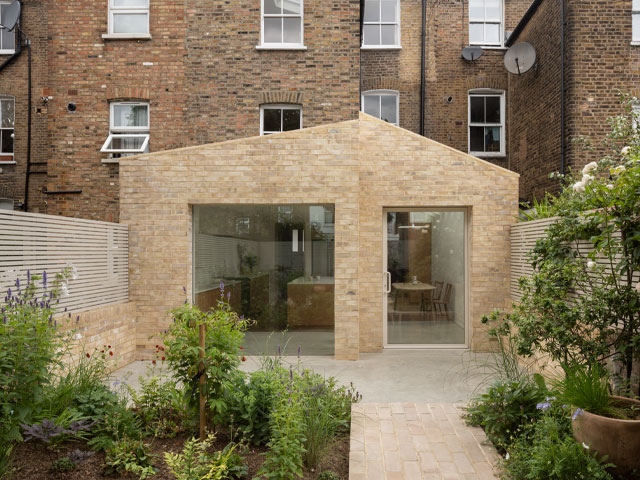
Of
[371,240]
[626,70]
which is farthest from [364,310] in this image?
[626,70]

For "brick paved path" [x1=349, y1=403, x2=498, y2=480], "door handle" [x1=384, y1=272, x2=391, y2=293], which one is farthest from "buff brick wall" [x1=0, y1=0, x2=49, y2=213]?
"brick paved path" [x1=349, y1=403, x2=498, y2=480]

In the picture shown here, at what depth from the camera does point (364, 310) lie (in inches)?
332

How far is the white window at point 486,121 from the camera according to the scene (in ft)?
44.7

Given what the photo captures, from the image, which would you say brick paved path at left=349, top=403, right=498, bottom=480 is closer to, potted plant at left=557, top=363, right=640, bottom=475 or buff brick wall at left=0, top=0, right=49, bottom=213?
potted plant at left=557, top=363, right=640, bottom=475

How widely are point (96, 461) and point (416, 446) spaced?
2.67 meters

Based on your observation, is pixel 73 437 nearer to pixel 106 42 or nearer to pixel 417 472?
pixel 417 472

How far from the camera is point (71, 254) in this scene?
641cm

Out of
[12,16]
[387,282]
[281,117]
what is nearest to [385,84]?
[281,117]

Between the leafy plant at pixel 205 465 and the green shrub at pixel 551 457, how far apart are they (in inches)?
81.4

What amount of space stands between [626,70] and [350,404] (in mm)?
9984

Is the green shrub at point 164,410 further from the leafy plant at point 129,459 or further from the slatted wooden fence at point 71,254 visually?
the slatted wooden fence at point 71,254

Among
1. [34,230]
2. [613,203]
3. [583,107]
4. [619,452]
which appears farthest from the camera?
[583,107]

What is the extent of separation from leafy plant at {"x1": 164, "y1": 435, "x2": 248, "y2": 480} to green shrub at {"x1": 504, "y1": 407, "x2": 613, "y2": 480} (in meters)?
2.07

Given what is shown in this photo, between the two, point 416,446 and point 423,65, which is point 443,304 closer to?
point 416,446
